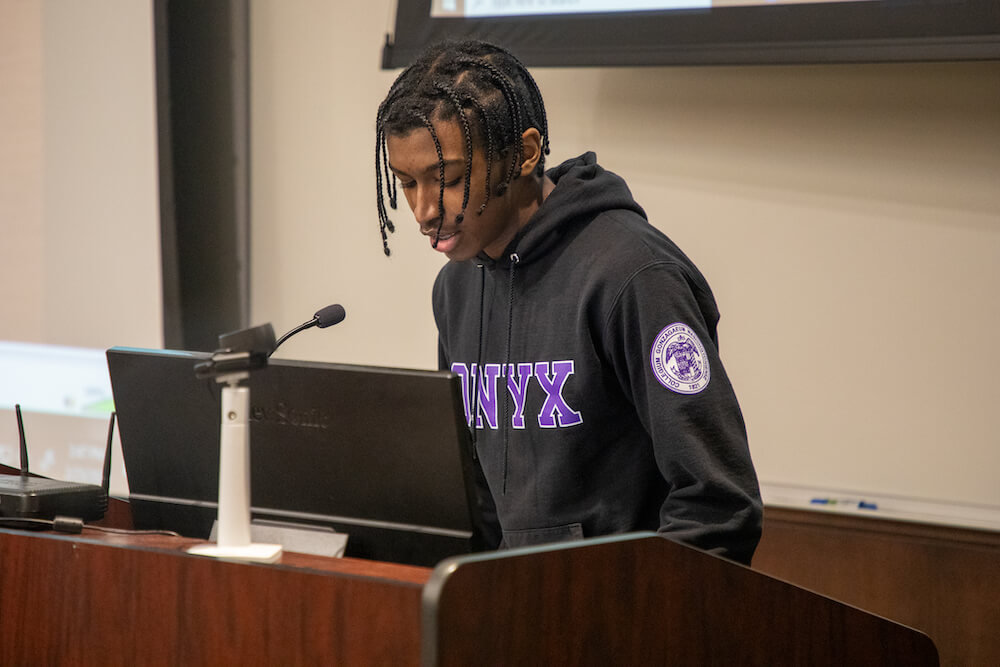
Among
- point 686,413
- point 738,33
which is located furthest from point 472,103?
point 738,33

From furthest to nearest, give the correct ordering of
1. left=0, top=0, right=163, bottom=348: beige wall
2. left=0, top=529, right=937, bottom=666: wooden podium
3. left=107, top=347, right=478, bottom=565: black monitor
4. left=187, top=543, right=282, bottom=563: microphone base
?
left=0, top=0, right=163, bottom=348: beige wall
left=107, top=347, right=478, bottom=565: black monitor
left=187, top=543, right=282, bottom=563: microphone base
left=0, top=529, right=937, bottom=666: wooden podium

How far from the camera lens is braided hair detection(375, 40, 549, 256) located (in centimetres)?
123

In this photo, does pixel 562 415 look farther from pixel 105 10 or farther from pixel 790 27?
pixel 105 10

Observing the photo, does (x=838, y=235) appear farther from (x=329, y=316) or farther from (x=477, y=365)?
(x=329, y=316)

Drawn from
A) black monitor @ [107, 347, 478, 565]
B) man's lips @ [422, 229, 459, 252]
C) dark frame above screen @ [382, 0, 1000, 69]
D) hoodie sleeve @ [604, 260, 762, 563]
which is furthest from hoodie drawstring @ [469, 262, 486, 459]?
dark frame above screen @ [382, 0, 1000, 69]

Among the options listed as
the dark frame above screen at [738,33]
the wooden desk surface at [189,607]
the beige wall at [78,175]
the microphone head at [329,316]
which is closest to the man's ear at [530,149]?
the microphone head at [329,316]

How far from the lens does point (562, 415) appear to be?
1.28 metres

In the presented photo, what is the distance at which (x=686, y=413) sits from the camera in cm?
113

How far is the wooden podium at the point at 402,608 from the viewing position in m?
0.76

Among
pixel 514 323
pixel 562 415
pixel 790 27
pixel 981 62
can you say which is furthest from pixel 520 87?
pixel 981 62

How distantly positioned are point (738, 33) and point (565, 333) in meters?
1.02

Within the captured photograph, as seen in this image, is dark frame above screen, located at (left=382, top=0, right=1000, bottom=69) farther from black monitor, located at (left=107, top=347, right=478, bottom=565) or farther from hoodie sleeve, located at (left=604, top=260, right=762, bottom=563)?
black monitor, located at (left=107, top=347, right=478, bottom=565)

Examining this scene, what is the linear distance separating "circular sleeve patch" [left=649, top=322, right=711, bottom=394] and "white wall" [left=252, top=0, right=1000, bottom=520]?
1.06 m

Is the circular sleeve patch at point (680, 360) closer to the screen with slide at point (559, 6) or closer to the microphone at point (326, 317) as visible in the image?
the microphone at point (326, 317)
